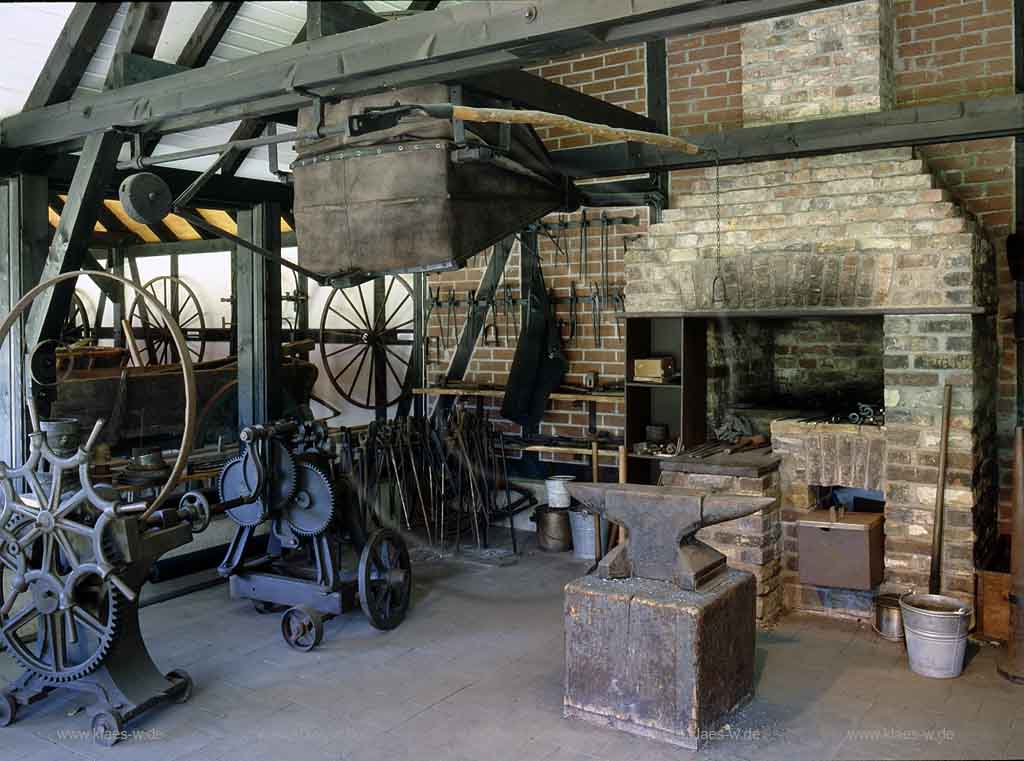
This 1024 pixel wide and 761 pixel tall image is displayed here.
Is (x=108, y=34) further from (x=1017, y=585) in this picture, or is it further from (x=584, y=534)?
(x=1017, y=585)

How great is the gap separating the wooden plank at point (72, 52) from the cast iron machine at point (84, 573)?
A: 1243mm

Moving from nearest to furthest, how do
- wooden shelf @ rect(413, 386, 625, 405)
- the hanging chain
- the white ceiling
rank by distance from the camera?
the white ceiling, the hanging chain, wooden shelf @ rect(413, 386, 625, 405)

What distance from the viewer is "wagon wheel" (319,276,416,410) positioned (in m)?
8.56

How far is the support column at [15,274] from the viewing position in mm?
4582

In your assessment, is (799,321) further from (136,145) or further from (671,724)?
(136,145)

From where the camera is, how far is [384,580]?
4.50 meters

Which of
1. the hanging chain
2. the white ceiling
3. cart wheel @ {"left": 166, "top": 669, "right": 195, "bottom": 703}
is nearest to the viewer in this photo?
cart wheel @ {"left": 166, "top": 669, "right": 195, "bottom": 703}

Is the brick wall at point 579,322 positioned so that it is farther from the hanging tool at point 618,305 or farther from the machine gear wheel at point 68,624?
→ the machine gear wheel at point 68,624

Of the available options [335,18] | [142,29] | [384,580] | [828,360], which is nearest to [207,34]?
[142,29]

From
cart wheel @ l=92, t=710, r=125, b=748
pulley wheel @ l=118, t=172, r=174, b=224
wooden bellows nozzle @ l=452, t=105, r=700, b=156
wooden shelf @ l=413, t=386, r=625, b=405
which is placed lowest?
cart wheel @ l=92, t=710, r=125, b=748

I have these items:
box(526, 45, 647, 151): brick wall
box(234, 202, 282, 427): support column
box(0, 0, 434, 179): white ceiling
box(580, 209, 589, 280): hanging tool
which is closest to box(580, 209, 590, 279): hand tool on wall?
box(580, 209, 589, 280): hanging tool

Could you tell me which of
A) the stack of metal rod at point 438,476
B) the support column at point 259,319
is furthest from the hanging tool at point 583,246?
the support column at point 259,319

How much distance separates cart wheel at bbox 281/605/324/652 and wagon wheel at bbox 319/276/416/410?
12.8 ft

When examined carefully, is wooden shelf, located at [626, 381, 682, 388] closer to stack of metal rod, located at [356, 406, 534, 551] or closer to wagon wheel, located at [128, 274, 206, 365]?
stack of metal rod, located at [356, 406, 534, 551]
